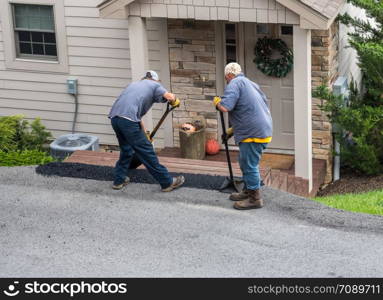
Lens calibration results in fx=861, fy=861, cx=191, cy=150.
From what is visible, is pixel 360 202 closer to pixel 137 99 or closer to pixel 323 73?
pixel 323 73

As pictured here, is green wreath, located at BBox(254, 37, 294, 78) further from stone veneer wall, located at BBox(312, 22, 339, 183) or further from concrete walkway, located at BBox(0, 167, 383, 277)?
concrete walkway, located at BBox(0, 167, 383, 277)

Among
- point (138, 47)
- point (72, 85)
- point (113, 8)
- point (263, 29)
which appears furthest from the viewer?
point (72, 85)

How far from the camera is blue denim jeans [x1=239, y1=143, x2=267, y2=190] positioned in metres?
9.88

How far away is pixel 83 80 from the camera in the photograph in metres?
14.5

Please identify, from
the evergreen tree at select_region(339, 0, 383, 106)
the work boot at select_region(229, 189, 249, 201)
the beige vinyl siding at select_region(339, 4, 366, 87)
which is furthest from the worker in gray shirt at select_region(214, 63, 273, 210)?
the beige vinyl siding at select_region(339, 4, 366, 87)

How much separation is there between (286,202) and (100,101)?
5382 mm

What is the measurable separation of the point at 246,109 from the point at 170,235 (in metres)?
1.67

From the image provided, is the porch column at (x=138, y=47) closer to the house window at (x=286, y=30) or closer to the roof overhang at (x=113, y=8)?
the roof overhang at (x=113, y=8)

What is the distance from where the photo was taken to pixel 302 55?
12.1 m

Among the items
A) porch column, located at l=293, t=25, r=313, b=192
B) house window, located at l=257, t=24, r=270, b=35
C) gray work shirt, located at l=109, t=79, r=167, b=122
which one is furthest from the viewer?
house window, located at l=257, t=24, r=270, b=35

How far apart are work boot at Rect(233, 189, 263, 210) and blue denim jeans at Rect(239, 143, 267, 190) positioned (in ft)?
0.27

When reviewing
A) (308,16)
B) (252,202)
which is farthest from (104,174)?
(308,16)

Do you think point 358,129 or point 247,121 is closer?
point 247,121

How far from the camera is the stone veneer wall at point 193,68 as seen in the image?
13680mm
